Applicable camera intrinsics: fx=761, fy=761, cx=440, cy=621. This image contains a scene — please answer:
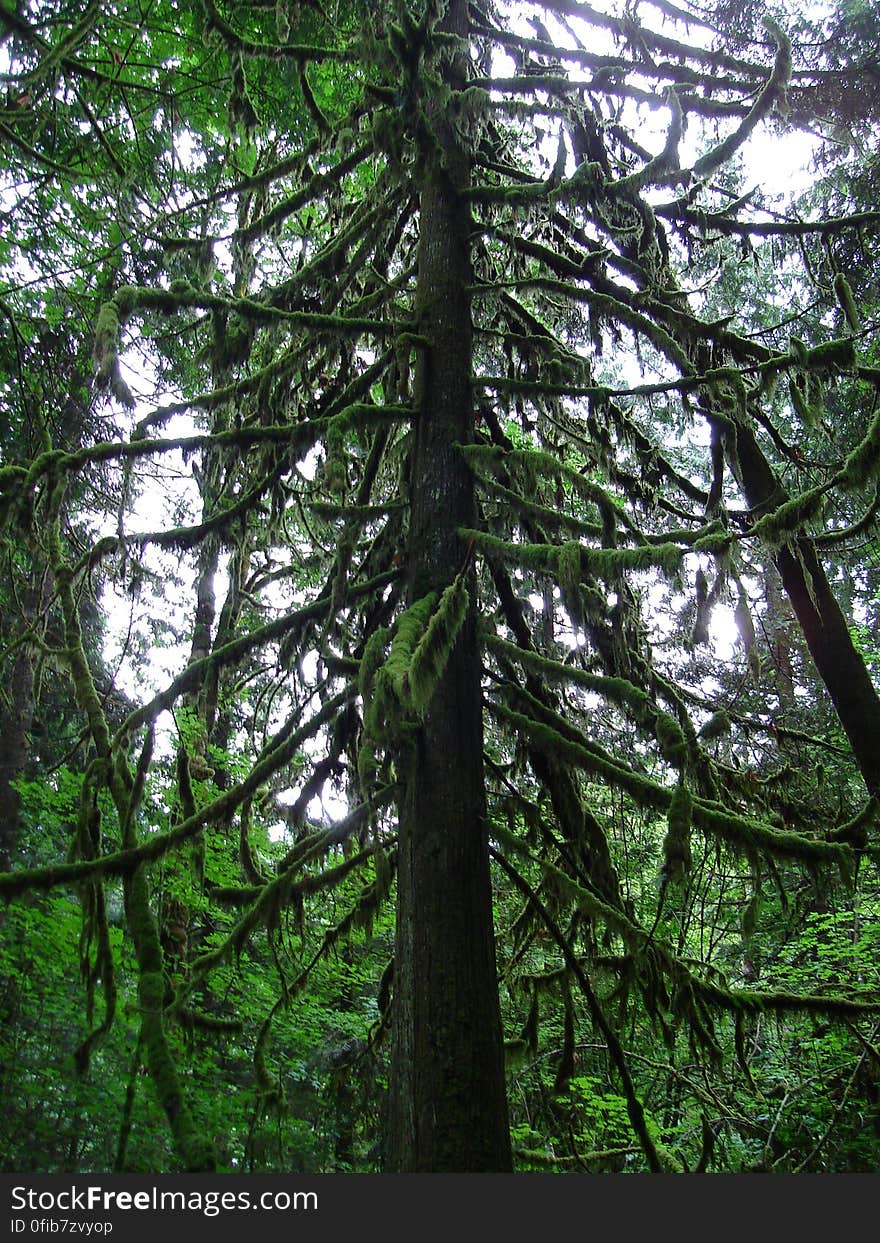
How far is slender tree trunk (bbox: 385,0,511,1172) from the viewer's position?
321 centimetres

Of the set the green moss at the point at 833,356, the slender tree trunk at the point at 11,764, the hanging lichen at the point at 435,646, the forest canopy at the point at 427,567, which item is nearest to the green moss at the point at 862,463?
the forest canopy at the point at 427,567

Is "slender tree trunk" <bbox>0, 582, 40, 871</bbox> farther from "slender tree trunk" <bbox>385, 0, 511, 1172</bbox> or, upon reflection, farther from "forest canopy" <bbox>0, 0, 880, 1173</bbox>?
"slender tree trunk" <bbox>385, 0, 511, 1172</bbox>

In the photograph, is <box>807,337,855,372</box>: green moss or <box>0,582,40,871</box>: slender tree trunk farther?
<box>0,582,40,871</box>: slender tree trunk

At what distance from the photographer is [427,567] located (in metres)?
4.34

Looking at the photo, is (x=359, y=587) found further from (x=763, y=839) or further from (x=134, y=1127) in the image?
(x=134, y=1127)

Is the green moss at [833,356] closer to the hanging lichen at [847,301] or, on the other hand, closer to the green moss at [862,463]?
the hanging lichen at [847,301]

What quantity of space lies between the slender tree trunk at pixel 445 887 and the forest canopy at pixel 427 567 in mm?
18

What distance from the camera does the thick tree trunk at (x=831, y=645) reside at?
6164 mm

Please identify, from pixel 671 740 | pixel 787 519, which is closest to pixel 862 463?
pixel 787 519

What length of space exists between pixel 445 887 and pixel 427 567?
1731 millimetres

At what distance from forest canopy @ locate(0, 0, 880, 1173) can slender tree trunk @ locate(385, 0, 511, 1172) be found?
0.06 ft

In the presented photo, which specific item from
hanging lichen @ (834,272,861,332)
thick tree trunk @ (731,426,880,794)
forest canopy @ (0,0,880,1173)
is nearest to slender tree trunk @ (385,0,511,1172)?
forest canopy @ (0,0,880,1173)

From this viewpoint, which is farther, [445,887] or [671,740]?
[671,740]

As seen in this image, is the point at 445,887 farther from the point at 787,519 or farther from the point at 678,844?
the point at 787,519
